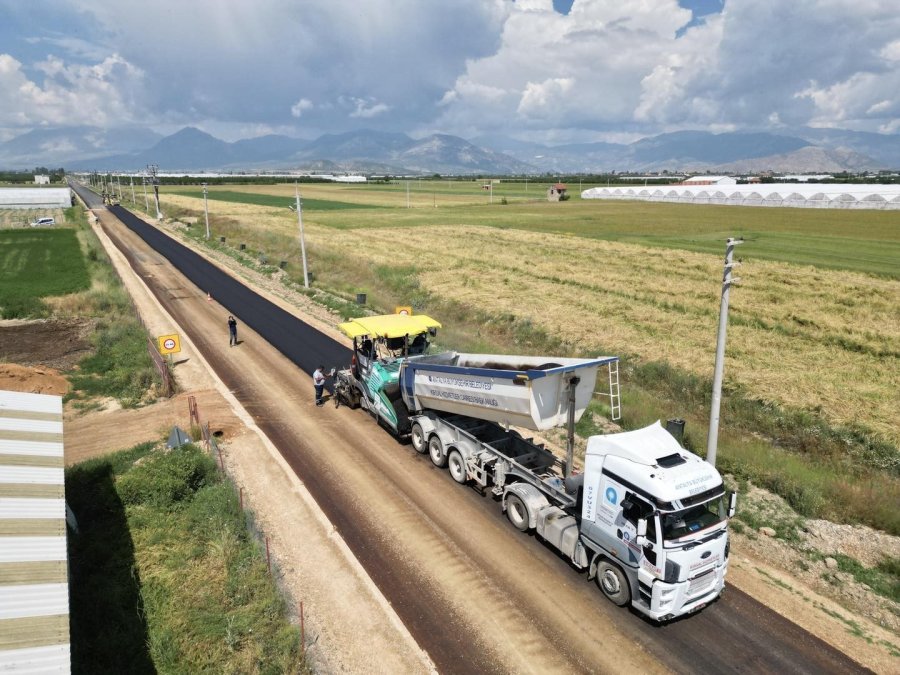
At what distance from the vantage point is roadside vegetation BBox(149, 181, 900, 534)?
16016 mm

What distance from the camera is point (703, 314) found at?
29.4m

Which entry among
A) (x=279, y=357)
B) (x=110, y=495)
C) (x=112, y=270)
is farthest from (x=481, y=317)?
(x=112, y=270)

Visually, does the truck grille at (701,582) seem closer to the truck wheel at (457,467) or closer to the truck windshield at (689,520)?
the truck windshield at (689,520)

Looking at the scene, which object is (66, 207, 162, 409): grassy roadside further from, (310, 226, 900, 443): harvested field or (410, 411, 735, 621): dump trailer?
(310, 226, 900, 443): harvested field

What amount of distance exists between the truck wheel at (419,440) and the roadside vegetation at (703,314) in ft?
18.5

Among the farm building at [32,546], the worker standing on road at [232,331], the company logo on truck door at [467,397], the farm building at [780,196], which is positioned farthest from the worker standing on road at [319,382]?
the farm building at [780,196]

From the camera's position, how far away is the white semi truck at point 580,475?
939 centimetres

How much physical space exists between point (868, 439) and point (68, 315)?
131 ft

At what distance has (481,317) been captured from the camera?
30875 millimetres

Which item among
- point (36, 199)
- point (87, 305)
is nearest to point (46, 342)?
point (87, 305)

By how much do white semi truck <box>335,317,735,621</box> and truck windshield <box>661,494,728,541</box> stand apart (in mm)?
20

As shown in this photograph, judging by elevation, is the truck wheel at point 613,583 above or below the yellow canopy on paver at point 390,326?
below

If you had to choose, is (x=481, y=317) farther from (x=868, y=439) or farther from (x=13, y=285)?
(x=13, y=285)

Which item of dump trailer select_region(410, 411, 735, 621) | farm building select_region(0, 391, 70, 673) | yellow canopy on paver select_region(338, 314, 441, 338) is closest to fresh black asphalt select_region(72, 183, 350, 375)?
yellow canopy on paver select_region(338, 314, 441, 338)
